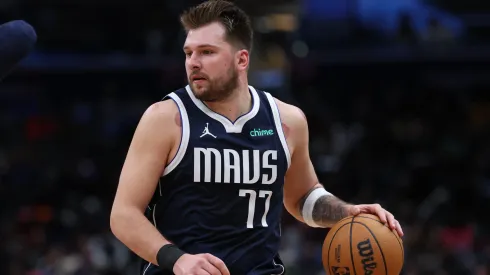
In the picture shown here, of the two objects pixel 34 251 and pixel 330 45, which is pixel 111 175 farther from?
pixel 330 45

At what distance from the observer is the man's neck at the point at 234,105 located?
4.88 metres

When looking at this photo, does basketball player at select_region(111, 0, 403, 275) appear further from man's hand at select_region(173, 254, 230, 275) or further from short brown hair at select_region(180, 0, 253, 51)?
man's hand at select_region(173, 254, 230, 275)

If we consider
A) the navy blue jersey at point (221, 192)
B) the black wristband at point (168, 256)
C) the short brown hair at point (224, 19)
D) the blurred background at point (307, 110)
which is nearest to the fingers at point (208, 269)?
the black wristband at point (168, 256)

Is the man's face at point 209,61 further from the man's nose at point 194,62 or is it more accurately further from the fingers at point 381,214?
the fingers at point 381,214

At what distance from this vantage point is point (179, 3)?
15.0m

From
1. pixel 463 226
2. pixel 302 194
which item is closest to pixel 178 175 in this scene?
pixel 302 194

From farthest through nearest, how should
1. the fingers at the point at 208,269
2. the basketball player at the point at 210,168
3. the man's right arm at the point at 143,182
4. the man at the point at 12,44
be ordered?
the basketball player at the point at 210,168 < the man's right arm at the point at 143,182 < the fingers at the point at 208,269 < the man at the point at 12,44

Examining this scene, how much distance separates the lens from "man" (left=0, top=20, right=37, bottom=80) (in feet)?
10.5

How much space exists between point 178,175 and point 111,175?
1000cm

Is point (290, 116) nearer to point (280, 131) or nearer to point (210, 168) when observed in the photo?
point (280, 131)

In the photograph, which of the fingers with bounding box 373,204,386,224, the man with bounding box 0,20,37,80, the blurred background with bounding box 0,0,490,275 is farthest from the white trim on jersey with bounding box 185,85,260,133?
the blurred background with bounding box 0,0,490,275

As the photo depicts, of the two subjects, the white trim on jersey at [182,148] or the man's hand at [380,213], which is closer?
the white trim on jersey at [182,148]

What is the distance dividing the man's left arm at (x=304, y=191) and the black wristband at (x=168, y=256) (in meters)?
0.99

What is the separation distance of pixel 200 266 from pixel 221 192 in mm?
591
